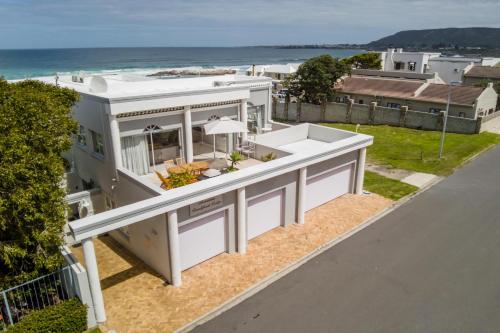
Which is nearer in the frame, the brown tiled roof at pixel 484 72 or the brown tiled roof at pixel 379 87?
the brown tiled roof at pixel 379 87

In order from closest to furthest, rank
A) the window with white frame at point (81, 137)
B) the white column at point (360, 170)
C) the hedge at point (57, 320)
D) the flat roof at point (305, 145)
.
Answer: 1. the hedge at point (57, 320)
2. the window with white frame at point (81, 137)
3. the white column at point (360, 170)
4. the flat roof at point (305, 145)

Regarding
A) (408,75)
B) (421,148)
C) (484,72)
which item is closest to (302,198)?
(421,148)

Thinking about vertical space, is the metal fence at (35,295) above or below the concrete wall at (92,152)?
below

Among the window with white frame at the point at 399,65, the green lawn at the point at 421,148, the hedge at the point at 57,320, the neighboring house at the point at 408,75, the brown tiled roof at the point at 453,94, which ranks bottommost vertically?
the green lawn at the point at 421,148

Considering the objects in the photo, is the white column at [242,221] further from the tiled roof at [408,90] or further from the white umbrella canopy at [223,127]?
the tiled roof at [408,90]

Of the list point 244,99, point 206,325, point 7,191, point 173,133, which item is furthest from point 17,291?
point 244,99

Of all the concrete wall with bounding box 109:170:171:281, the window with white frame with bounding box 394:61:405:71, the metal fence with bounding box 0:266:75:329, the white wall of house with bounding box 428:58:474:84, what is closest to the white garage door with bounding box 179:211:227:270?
the concrete wall with bounding box 109:170:171:281

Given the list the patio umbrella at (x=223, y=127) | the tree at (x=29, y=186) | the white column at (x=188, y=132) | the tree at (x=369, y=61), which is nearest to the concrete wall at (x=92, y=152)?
the white column at (x=188, y=132)
